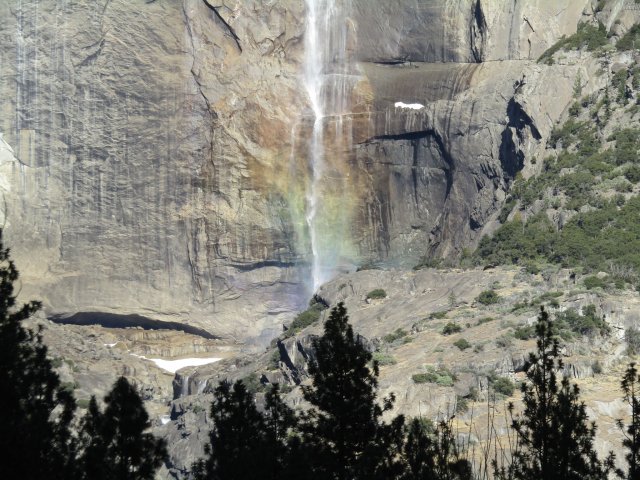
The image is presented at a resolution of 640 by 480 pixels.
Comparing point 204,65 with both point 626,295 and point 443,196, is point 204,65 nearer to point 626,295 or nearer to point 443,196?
point 443,196

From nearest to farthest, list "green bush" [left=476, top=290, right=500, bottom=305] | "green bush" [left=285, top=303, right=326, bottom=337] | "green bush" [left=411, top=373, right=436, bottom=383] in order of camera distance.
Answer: "green bush" [left=411, top=373, right=436, bottom=383] → "green bush" [left=476, top=290, right=500, bottom=305] → "green bush" [left=285, top=303, right=326, bottom=337]

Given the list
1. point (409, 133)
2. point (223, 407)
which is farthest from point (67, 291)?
point (223, 407)

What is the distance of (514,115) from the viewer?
244 feet

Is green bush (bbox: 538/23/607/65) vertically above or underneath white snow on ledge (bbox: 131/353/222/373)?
above

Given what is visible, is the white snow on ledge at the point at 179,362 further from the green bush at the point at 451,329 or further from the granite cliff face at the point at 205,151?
the green bush at the point at 451,329

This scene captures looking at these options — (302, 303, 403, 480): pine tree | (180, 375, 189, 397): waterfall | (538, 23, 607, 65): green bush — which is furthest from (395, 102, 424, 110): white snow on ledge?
(302, 303, 403, 480): pine tree

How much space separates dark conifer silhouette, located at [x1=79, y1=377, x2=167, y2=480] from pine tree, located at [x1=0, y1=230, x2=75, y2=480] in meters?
0.58

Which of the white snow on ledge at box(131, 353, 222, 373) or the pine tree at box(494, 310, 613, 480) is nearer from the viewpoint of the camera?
the pine tree at box(494, 310, 613, 480)

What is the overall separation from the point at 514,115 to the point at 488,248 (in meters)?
8.48

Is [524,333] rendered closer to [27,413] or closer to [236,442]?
[236,442]

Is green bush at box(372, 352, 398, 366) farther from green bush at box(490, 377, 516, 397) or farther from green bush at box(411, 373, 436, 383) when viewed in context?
green bush at box(490, 377, 516, 397)

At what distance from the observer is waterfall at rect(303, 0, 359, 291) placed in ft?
271

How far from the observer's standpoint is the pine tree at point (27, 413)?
94.5 feet

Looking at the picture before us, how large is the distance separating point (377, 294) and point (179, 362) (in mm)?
17169
